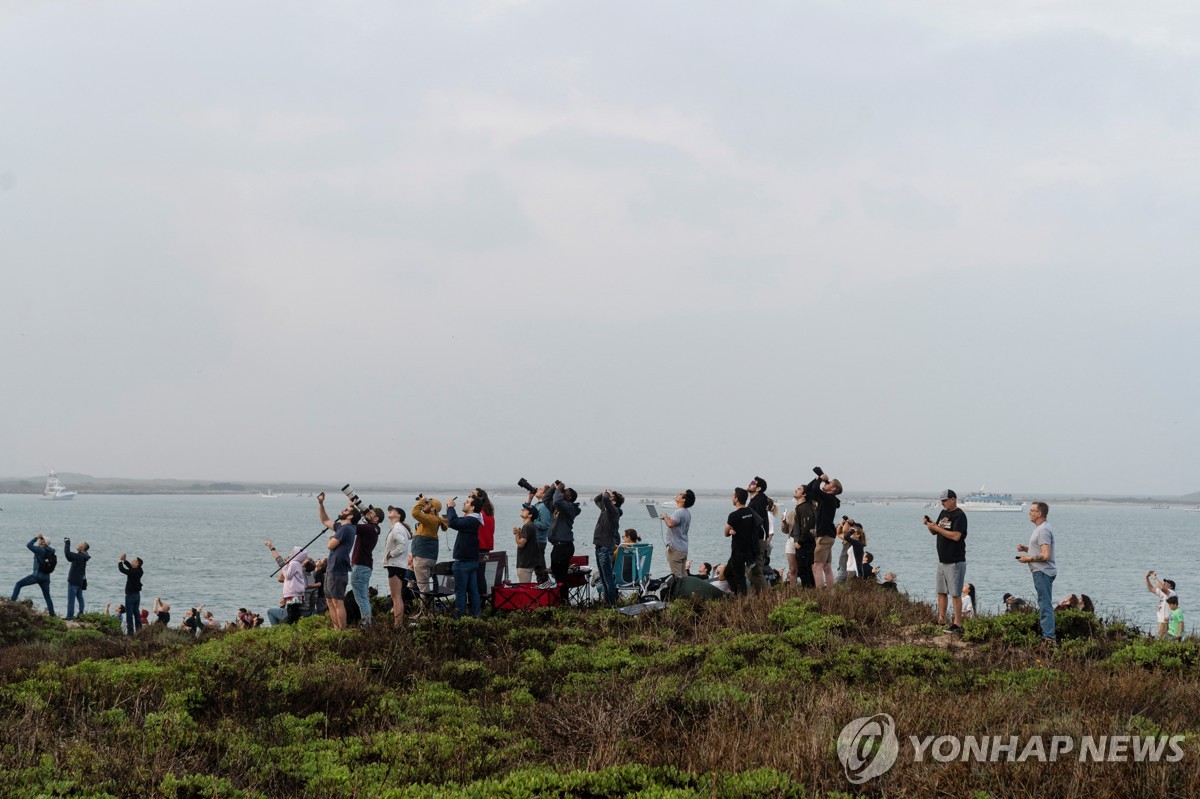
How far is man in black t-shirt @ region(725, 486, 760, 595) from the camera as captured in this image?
15375mm

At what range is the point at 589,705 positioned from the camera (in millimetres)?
9000

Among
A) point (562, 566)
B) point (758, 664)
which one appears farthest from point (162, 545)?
point (758, 664)

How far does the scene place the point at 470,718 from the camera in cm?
959

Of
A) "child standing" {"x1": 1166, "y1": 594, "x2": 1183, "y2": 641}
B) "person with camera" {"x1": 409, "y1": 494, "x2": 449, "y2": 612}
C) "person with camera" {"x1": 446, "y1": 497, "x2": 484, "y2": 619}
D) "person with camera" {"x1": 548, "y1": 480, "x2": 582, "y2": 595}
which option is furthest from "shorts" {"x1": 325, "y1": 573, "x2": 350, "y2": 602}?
"child standing" {"x1": 1166, "y1": 594, "x2": 1183, "y2": 641}

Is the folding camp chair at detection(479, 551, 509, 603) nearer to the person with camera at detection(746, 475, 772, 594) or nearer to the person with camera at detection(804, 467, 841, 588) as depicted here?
the person with camera at detection(746, 475, 772, 594)

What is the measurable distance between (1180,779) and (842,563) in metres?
14.1

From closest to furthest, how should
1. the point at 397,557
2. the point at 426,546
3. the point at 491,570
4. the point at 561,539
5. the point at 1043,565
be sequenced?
the point at 1043,565
the point at 397,557
the point at 426,546
the point at 491,570
the point at 561,539

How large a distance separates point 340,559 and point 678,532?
6280 mm

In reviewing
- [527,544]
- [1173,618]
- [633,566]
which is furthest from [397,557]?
[1173,618]

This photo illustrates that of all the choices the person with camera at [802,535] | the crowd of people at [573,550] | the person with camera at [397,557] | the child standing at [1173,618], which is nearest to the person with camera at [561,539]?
the crowd of people at [573,550]

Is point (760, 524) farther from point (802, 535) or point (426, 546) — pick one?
point (426, 546)

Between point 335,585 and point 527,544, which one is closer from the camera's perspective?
point 335,585

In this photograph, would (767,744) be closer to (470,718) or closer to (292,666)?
(470,718)

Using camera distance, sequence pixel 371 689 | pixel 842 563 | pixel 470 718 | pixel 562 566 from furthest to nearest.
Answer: pixel 842 563
pixel 562 566
pixel 371 689
pixel 470 718
